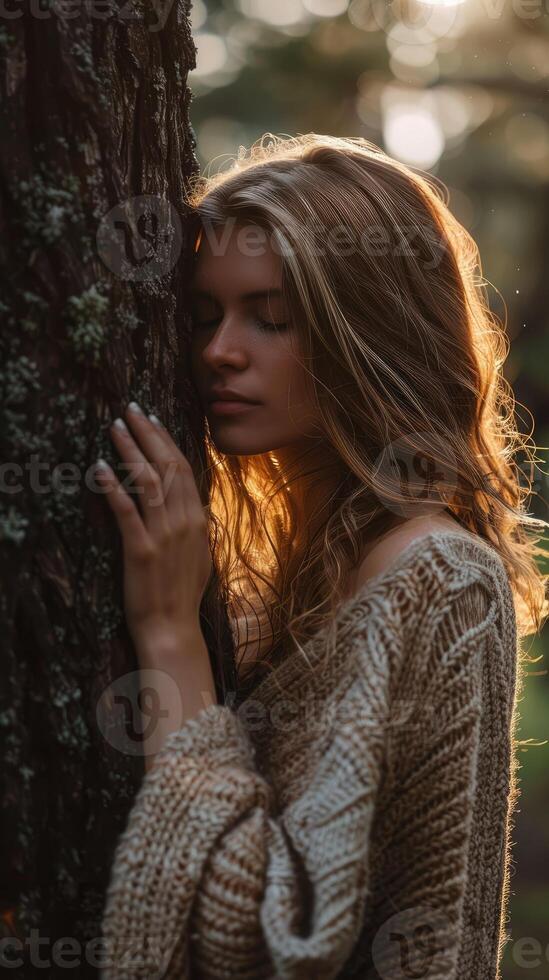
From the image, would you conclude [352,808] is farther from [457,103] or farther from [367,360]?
[457,103]

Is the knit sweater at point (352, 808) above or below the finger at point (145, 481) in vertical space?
below

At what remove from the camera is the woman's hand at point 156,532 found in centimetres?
148

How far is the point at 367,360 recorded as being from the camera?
180 centimetres

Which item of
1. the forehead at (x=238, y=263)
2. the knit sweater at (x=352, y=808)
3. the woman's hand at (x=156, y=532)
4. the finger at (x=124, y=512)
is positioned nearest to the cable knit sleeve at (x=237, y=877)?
the knit sweater at (x=352, y=808)

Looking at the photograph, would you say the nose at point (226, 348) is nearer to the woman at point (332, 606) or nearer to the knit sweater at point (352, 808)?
the woman at point (332, 606)

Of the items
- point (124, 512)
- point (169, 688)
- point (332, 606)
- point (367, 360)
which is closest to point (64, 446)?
point (124, 512)

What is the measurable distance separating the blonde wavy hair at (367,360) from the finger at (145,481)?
1.13ft

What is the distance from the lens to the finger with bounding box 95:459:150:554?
1439 millimetres

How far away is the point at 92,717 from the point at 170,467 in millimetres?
419

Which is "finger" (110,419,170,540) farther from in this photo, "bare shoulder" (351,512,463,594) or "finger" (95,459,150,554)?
"bare shoulder" (351,512,463,594)

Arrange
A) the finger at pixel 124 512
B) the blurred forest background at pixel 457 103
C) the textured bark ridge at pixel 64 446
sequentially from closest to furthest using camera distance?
the textured bark ridge at pixel 64 446, the finger at pixel 124 512, the blurred forest background at pixel 457 103

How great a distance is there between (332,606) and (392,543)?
0.15 meters

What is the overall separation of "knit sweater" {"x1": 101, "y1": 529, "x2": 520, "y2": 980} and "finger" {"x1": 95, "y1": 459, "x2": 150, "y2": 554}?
0.96ft

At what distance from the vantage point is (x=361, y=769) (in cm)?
138
